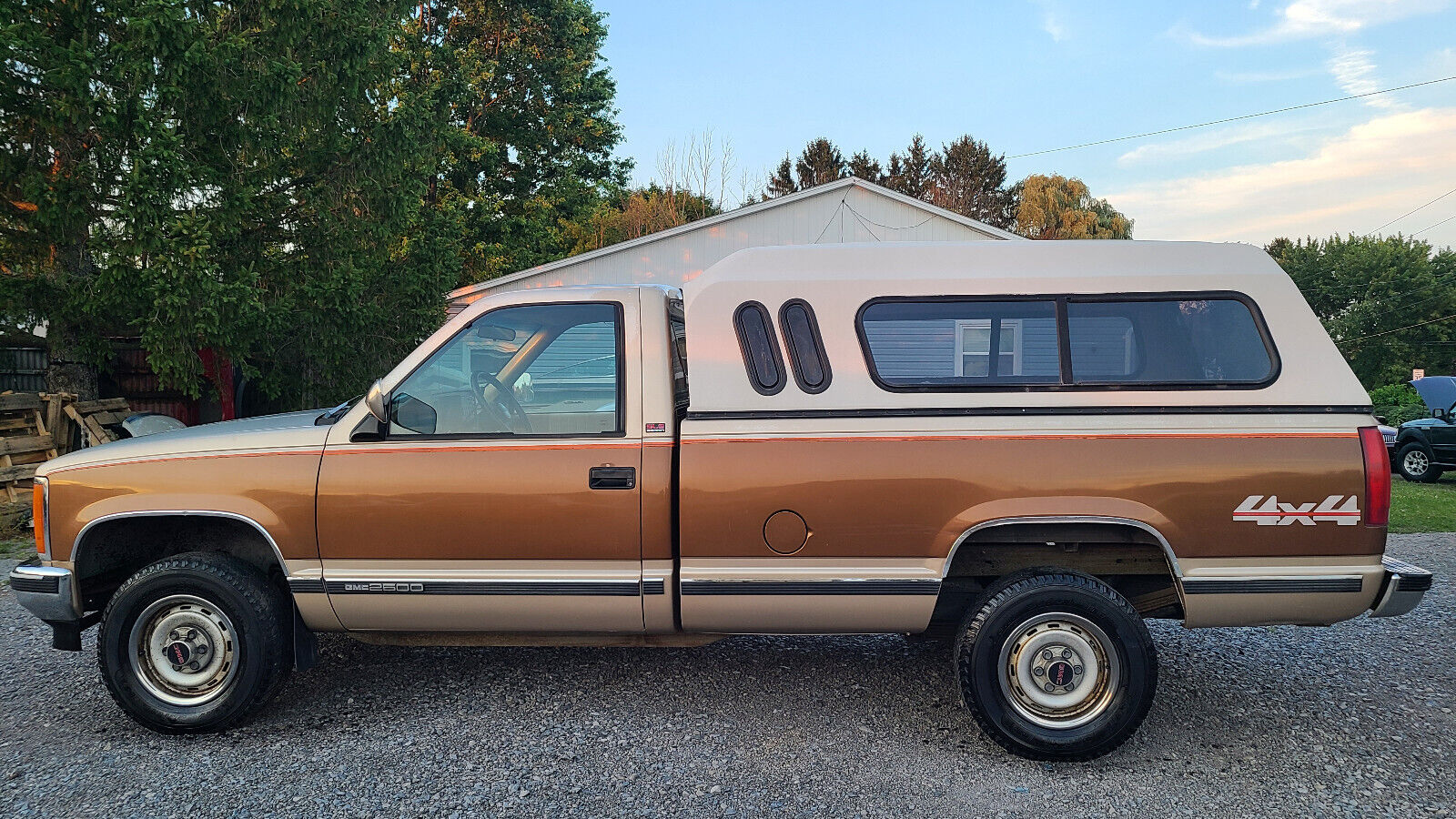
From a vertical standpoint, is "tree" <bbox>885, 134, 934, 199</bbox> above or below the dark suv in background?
above

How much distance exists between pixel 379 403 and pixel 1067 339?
2931 mm

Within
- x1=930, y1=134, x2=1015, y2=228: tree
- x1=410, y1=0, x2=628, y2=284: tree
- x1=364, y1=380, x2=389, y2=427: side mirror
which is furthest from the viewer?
x1=930, y1=134, x2=1015, y2=228: tree

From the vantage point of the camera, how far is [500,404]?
12.6ft

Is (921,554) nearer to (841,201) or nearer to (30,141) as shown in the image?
(30,141)

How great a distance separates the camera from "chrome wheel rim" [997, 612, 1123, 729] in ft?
11.6

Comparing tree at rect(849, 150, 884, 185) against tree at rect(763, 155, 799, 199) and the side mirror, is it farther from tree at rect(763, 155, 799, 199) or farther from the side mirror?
the side mirror

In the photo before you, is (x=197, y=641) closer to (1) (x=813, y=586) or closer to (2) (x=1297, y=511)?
(1) (x=813, y=586)

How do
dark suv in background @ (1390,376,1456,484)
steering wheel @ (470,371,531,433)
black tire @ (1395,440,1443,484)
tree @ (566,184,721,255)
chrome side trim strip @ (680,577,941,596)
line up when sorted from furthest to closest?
tree @ (566,184,721,255), black tire @ (1395,440,1443,484), dark suv in background @ (1390,376,1456,484), steering wheel @ (470,371,531,433), chrome side trim strip @ (680,577,941,596)

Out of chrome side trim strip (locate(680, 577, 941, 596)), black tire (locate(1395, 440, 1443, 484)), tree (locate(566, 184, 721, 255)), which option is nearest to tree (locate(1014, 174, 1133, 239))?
tree (locate(566, 184, 721, 255))

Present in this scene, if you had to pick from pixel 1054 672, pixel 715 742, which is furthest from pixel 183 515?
pixel 1054 672

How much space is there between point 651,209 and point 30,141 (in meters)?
23.9

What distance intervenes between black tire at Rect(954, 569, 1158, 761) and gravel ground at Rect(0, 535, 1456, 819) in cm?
13

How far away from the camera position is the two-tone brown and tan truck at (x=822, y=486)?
11.3 feet

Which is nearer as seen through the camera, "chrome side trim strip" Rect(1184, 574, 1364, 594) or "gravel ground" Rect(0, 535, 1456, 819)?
"gravel ground" Rect(0, 535, 1456, 819)
